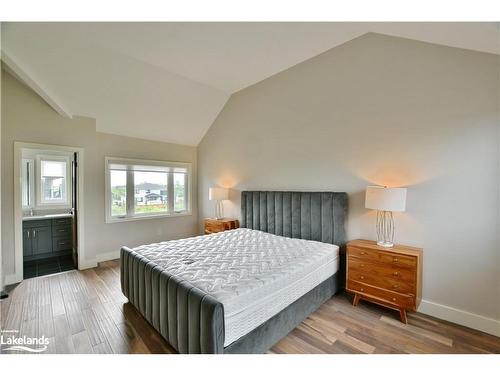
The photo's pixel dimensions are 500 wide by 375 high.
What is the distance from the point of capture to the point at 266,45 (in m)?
2.77

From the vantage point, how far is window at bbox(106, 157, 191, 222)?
13.9 ft

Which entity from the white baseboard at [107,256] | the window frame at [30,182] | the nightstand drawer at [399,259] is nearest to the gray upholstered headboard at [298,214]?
the nightstand drawer at [399,259]

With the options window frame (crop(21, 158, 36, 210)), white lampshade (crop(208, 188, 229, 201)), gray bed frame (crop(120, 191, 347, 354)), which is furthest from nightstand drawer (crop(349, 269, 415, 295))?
window frame (crop(21, 158, 36, 210))

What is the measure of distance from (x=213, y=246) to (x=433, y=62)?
10.4ft

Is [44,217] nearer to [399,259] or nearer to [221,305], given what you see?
[221,305]

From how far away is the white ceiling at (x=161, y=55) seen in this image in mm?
2307

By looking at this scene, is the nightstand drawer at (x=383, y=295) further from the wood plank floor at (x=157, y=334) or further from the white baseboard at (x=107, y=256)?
the white baseboard at (x=107, y=256)

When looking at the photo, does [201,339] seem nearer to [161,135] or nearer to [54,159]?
[161,135]

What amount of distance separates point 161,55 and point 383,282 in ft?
12.5

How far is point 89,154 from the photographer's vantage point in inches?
149

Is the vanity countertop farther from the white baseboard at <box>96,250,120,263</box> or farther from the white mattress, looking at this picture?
the white mattress

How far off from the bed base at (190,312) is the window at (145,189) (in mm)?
2274
